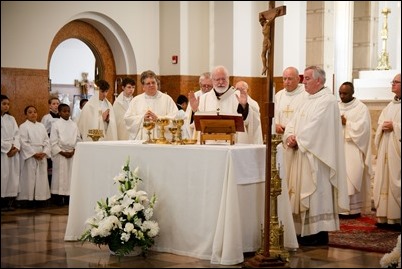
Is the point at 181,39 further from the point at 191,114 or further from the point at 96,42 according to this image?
the point at 191,114

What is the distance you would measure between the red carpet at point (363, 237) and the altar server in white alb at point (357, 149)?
482 mm

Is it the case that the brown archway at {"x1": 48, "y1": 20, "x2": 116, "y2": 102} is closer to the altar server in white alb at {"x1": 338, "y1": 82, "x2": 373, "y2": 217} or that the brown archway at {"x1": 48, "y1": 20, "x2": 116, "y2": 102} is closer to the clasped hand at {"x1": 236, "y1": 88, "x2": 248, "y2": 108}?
the altar server in white alb at {"x1": 338, "y1": 82, "x2": 373, "y2": 217}

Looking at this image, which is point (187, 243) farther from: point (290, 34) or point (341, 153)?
point (290, 34)

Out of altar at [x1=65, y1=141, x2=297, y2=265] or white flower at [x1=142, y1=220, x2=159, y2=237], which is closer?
altar at [x1=65, y1=141, x2=297, y2=265]

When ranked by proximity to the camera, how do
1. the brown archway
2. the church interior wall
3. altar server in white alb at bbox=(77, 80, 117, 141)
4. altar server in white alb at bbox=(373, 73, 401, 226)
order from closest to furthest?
altar server in white alb at bbox=(373, 73, 401, 226), altar server in white alb at bbox=(77, 80, 117, 141), the brown archway, the church interior wall

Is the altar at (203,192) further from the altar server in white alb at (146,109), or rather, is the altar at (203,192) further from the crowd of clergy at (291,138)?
the altar server in white alb at (146,109)

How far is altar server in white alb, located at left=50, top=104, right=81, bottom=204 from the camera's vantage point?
10.9m

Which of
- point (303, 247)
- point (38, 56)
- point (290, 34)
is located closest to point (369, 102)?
point (290, 34)

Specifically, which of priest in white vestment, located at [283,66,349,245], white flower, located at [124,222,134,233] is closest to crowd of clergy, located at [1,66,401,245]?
priest in white vestment, located at [283,66,349,245]

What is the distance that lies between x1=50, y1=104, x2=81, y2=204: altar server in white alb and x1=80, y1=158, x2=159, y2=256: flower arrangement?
4.13 m

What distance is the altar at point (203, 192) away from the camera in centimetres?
634

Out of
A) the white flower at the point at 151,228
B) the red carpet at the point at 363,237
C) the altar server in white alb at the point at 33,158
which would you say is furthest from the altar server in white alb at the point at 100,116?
the white flower at the point at 151,228

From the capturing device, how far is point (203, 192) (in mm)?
6559

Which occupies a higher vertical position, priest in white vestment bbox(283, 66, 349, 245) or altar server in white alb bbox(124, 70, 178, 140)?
altar server in white alb bbox(124, 70, 178, 140)
